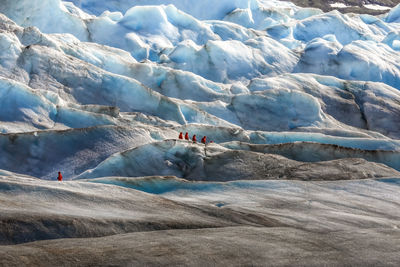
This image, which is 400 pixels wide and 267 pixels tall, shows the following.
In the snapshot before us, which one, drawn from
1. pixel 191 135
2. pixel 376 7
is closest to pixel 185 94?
pixel 191 135

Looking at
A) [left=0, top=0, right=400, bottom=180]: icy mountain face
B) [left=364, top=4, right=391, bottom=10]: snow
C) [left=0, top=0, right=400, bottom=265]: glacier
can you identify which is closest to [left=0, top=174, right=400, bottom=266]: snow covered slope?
[left=0, top=0, right=400, bottom=265]: glacier

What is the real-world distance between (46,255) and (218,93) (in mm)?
17221

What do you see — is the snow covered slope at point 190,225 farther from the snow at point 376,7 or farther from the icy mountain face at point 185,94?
the snow at point 376,7

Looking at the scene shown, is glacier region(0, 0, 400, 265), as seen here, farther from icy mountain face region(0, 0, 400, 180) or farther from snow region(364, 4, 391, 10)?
snow region(364, 4, 391, 10)

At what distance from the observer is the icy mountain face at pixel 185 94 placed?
12688 millimetres

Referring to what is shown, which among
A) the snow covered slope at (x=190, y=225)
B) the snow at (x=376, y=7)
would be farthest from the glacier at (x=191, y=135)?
the snow at (x=376, y=7)

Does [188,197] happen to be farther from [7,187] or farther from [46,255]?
[46,255]

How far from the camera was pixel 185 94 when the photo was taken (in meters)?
21.5

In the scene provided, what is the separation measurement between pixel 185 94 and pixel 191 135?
6133mm

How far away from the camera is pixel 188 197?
8.35 meters

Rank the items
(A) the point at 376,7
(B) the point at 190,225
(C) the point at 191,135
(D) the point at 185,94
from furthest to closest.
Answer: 1. (A) the point at 376,7
2. (D) the point at 185,94
3. (C) the point at 191,135
4. (B) the point at 190,225

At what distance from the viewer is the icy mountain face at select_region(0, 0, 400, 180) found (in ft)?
41.6

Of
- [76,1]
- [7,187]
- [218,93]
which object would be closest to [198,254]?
[7,187]

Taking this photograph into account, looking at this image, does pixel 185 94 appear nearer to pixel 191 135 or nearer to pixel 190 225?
pixel 191 135
